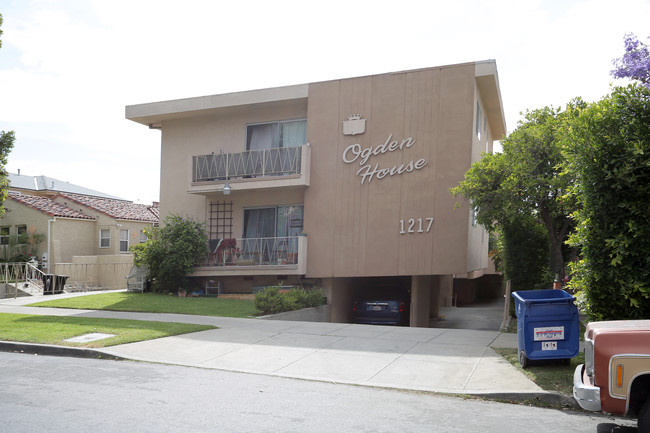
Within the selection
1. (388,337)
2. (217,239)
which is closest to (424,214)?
(388,337)

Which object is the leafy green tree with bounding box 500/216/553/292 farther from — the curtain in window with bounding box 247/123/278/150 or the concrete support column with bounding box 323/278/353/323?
the curtain in window with bounding box 247/123/278/150

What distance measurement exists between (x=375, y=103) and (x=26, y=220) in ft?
61.5

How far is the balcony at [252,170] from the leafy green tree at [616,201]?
11.2m

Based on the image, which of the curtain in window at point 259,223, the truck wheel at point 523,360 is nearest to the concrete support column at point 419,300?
the curtain in window at point 259,223

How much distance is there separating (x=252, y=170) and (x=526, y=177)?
30.9 ft

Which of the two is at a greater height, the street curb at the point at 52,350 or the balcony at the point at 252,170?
the balcony at the point at 252,170

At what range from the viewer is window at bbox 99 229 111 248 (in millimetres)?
27172

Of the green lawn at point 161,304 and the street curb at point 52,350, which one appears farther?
the green lawn at point 161,304

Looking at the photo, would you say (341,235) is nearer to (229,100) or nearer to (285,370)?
(229,100)

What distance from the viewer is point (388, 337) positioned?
10891 millimetres

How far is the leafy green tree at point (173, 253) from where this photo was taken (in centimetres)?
1820

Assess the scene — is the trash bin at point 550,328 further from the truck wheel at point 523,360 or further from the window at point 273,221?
the window at point 273,221

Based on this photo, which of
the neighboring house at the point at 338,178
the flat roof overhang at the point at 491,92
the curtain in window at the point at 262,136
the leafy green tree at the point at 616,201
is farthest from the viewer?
the curtain in window at the point at 262,136

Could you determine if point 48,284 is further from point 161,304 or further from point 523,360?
point 523,360
